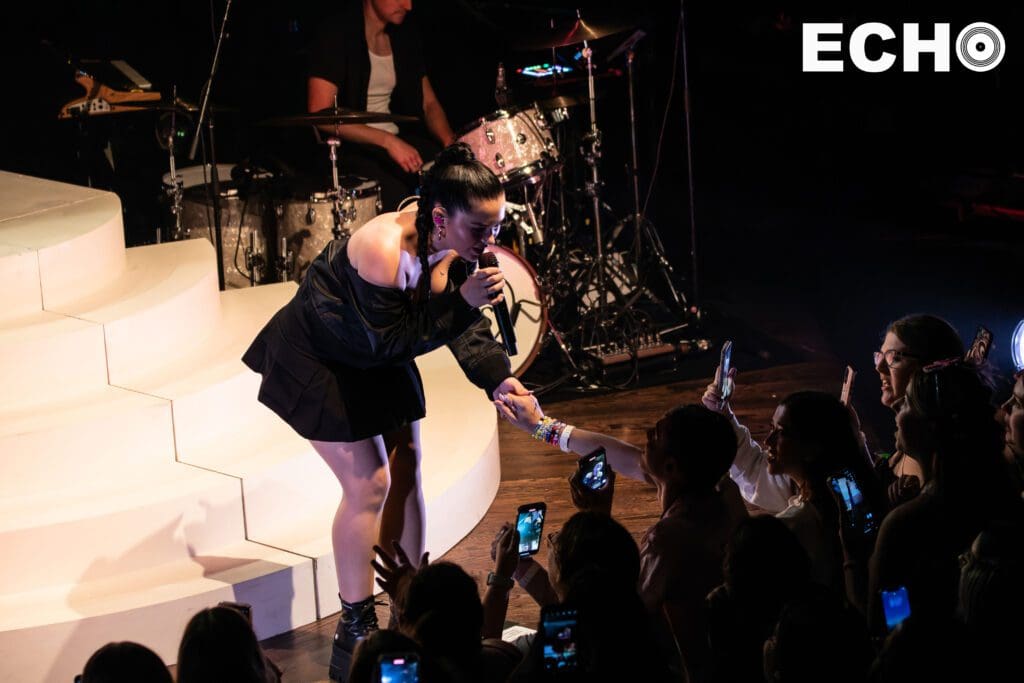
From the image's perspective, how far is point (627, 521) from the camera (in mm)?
4293

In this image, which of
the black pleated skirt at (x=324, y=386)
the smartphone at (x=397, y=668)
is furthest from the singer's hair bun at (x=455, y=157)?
the smartphone at (x=397, y=668)

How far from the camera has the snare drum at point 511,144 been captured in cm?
547

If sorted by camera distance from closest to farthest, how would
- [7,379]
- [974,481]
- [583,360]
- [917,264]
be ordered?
[974,481] → [7,379] → [583,360] → [917,264]

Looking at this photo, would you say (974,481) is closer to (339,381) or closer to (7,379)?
(339,381)

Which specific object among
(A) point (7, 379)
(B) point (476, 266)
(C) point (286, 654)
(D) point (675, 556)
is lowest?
(C) point (286, 654)

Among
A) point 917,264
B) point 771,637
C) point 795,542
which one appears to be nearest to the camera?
point 771,637

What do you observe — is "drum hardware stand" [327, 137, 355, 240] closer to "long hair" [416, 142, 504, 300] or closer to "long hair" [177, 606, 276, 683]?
"long hair" [416, 142, 504, 300]

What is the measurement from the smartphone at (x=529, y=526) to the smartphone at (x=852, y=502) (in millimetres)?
632

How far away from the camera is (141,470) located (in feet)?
12.6

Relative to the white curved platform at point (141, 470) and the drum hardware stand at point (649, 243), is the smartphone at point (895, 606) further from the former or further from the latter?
the drum hardware stand at point (649, 243)

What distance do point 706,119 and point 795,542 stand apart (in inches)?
274

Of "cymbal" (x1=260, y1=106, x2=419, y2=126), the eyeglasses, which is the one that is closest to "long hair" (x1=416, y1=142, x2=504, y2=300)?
the eyeglasses

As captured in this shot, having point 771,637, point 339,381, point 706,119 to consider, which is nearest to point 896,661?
point 771,637

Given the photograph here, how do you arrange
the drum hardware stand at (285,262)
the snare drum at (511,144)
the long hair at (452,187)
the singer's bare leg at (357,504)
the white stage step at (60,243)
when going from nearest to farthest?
the long hair at (452,187) < the singer's bare leg at (357,504) < the white stage step at (60,243) < the snare drum at (511,144) < the drum hardware stand at (285,262)
